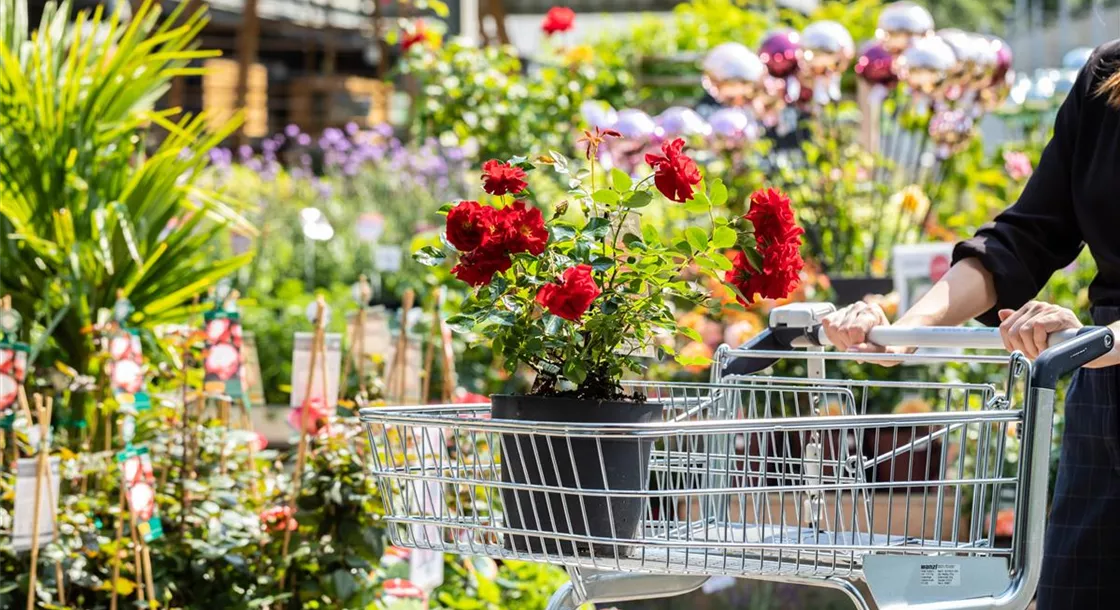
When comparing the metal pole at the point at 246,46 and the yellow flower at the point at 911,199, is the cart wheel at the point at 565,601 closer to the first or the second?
the yellow flower at the point at 911,199

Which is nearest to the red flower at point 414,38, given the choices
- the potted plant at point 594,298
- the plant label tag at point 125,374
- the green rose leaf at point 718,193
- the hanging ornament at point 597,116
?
the hanging ornament at point 597,116

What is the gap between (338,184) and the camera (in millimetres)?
9422

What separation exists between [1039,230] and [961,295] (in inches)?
6.7

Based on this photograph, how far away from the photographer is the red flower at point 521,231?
164 cm

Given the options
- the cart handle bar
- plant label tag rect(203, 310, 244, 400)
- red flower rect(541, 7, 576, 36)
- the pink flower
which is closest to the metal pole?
red flower rect(541, 7, 576, 36)

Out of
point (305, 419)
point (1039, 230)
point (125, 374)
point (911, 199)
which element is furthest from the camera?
point (911, 199)

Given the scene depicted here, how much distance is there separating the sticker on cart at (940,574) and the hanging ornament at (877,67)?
4687 mm

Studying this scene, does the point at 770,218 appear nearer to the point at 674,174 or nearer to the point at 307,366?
the point at 674,174

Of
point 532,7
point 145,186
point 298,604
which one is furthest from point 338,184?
point 532,7

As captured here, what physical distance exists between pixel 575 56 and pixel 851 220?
1716mm

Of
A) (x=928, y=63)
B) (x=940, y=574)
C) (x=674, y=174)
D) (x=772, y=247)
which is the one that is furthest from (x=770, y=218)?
(x=928, y=63)

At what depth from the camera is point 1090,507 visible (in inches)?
82.3

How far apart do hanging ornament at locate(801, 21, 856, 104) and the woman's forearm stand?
12.3 feet

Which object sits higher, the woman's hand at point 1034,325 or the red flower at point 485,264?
the red flower at point 485,264
